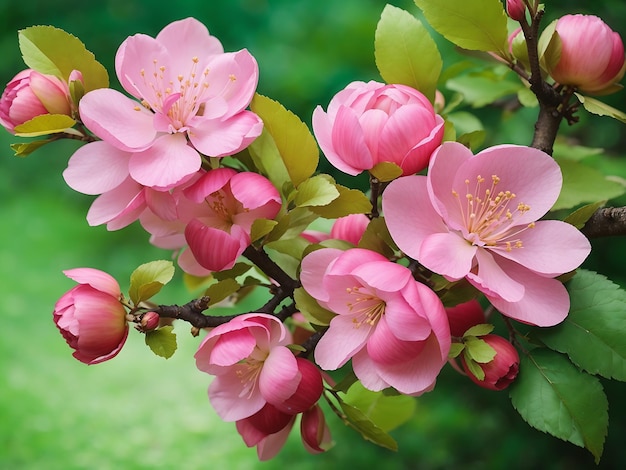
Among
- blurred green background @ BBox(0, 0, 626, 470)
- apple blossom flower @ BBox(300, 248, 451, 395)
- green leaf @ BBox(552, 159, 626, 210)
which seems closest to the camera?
apple blossom flower @ BBox(300, 248, 451, 395)

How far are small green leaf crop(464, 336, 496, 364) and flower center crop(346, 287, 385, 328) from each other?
5cm

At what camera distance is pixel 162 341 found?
1.17 ft

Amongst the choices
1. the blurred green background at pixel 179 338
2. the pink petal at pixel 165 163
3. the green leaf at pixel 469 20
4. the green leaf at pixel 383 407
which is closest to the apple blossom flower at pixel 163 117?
the pink petal at pixel 165 163

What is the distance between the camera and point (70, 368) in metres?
1.44

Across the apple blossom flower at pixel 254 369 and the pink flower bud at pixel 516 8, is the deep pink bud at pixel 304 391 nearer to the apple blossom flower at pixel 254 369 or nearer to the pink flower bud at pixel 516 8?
the apple blossom flower at pixel 254 369

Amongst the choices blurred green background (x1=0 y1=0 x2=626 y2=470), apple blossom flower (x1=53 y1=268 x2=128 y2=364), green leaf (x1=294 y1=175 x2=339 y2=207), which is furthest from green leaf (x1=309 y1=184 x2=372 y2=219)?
blurred green background (x1=0 y1=0 x2=626 y2=470)

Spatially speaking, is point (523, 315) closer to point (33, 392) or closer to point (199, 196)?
point (199, 196)

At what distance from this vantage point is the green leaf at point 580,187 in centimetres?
44

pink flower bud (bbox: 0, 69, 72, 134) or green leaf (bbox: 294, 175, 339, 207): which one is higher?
pink flower bud (bbox: 0, 69, 72, 134)

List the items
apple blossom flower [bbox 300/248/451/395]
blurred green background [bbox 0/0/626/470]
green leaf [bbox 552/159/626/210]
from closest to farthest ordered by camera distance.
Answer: apple blossom flower [bbox 300/248/451/395] < green leaf [bbox 552/159/626/210] < blurred green background [bbox 0/0/626/470]

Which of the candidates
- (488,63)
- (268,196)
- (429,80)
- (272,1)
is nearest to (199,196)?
(268,196)

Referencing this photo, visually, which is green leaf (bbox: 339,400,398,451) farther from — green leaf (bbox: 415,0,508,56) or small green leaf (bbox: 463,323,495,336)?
green leaf (bbox: 415,0,508,56)

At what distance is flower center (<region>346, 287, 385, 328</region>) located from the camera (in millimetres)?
360

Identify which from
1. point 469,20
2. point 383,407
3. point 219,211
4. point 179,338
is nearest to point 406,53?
point 469,20
